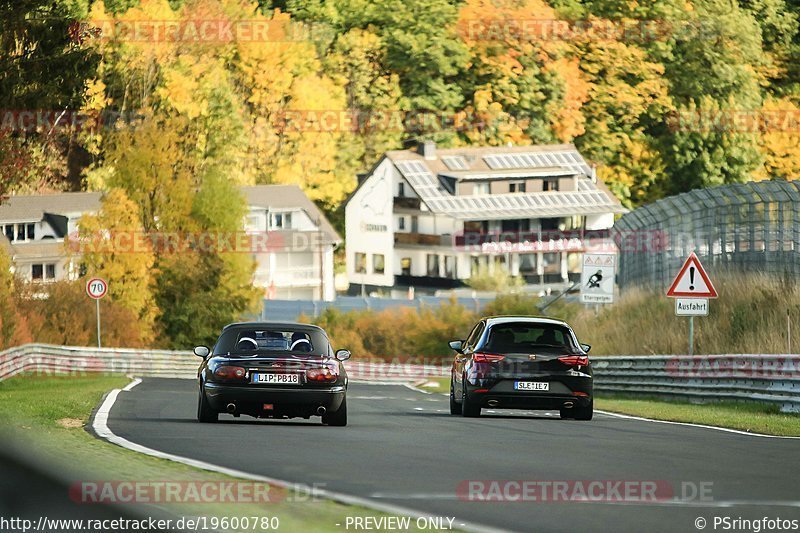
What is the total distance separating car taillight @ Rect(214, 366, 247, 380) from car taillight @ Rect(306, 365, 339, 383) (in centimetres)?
73

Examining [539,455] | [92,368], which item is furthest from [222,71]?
[539,455]

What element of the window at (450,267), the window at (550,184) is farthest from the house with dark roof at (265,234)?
the window at (550,184)

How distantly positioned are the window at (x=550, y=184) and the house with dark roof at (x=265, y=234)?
564 inches

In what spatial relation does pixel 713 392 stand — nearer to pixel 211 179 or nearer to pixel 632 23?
pixel 211 179

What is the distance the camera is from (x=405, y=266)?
113250 mm

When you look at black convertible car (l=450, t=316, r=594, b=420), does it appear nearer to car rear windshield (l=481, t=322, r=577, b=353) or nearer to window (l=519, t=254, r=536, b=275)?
car rear windshield (l=481, t=322, r=577, b=353)

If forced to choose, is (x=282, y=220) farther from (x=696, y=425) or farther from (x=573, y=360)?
(x=696, y=425)

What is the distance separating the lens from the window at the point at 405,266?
370ft

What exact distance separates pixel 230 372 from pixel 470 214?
93.5m

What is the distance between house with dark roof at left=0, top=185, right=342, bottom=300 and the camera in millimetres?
99125

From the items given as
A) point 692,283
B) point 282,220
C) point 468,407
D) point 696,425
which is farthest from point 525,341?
point 282,220

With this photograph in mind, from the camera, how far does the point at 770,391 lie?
83.8ft

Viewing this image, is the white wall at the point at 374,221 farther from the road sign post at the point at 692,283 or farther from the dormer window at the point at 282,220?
the road sign post at the point at 692,283

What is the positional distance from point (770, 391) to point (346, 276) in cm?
9288
